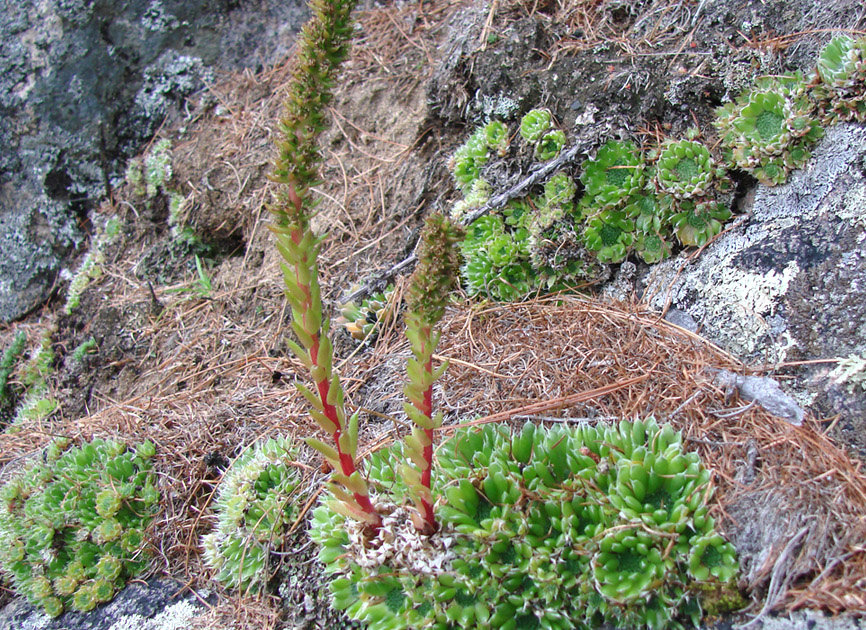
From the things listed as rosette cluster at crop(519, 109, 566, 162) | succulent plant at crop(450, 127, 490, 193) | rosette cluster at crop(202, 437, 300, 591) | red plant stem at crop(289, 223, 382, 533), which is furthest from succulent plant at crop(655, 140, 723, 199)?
rosette cluster at crop(202, 437, 300, 591)

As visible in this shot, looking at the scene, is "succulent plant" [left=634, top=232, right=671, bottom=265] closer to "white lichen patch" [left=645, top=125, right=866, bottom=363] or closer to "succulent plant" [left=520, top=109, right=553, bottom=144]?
"white lichen patch" [left=645, top=125, right=866, bottom=363]

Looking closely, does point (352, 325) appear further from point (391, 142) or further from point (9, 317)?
point (9, 317)

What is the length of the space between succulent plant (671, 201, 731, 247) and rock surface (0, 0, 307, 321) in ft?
13.1

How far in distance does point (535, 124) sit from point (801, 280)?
1.64m

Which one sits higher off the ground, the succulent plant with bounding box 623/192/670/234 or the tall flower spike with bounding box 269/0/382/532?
the tall flower spike with bounding box 269/0/382/532

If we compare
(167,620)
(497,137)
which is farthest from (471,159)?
(167,620)

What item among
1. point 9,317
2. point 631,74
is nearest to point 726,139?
point 631,74

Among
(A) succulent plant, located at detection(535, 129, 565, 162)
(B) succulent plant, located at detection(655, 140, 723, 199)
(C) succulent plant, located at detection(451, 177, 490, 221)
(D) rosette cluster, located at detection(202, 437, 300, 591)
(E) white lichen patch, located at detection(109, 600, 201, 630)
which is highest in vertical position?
(A) succulent plant, located at detection(535, 129, 565, 162)

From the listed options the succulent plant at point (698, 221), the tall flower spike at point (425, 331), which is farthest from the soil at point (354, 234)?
the tall flower spike at point (425, 331)

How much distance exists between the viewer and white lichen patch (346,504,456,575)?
6.88 feet

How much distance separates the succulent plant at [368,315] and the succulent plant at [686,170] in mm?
1668

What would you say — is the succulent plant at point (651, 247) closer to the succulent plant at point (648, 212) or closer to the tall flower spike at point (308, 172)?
the succulent plant at point (648, 212)

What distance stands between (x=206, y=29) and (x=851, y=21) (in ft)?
16.4

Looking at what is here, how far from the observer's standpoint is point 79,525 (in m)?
3.09
